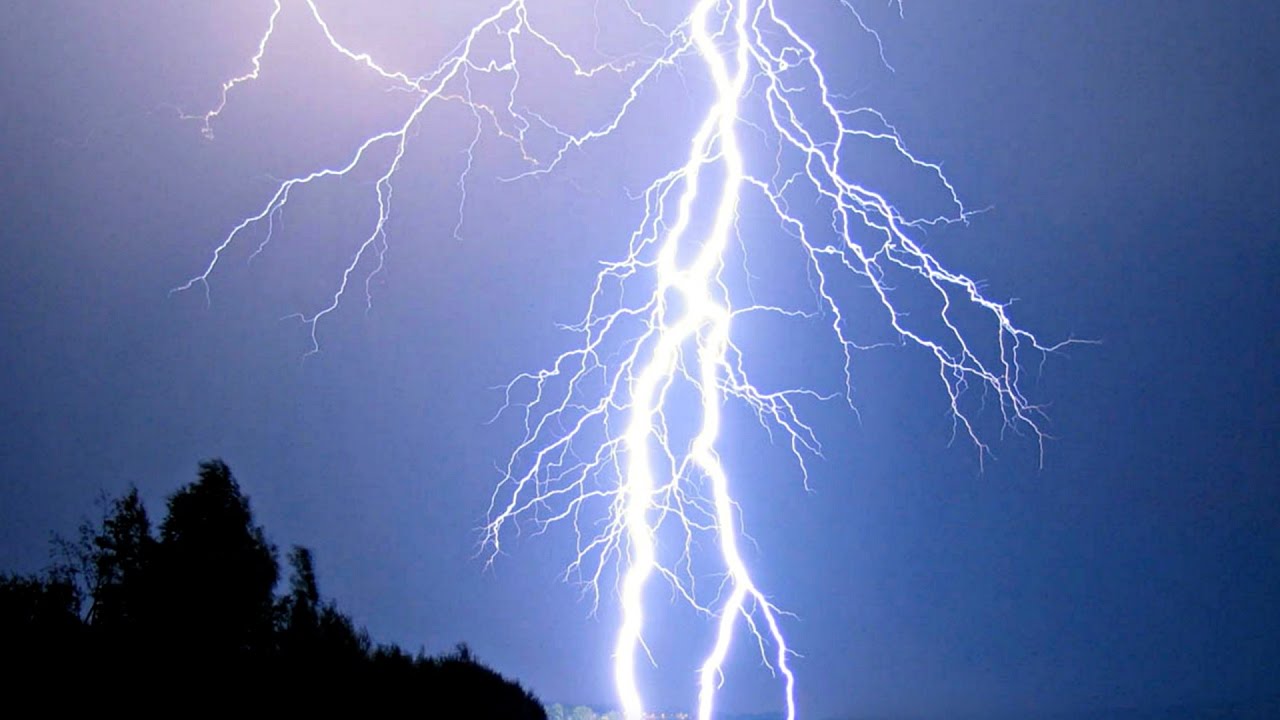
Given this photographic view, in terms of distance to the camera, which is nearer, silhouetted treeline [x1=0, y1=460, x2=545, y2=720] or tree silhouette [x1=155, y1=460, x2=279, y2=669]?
silhouetted treeline [x1=0, y1=460, x2=545, y2=720]

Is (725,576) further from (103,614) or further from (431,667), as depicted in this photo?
(103,614)

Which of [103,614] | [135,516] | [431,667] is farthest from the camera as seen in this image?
[431,667]

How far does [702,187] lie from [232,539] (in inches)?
276

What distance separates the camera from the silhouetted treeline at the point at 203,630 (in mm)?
4738

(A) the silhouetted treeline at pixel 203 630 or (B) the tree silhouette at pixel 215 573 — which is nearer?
(A) the silhouetted treeline at pixel 203 630

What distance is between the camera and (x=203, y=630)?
21.8 ft

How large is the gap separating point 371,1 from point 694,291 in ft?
16.4

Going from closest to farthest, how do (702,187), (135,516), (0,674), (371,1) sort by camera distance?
(0,674), (135,516), (371,1), (702,187)

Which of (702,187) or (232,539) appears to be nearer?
(232,539)

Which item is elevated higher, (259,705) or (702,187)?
(702,187)

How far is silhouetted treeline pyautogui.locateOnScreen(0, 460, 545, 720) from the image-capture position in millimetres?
4738

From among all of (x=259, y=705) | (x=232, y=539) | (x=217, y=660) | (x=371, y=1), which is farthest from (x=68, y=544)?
(x=371, y=1)

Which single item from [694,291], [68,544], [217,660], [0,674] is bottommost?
[0,674]

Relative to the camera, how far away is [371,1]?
28.8ft
